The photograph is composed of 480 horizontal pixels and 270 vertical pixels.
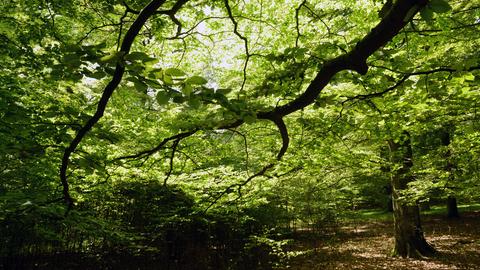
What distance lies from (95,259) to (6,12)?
7.08 m

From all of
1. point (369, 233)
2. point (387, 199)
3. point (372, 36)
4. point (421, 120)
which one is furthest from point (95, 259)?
point (387, 199)

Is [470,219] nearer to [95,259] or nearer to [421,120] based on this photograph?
[421,120]

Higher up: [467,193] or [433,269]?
[467,193]

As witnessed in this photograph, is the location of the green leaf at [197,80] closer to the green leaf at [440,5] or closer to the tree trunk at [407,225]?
the green leaf at [440,5]

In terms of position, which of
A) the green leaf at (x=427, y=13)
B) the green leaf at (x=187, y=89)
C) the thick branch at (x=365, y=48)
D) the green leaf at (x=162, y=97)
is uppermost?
the thick branch at (x=365, y=48)

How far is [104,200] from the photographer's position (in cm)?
1045

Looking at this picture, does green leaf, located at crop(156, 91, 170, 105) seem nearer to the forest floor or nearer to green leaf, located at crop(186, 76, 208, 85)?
green leaf, located at crop(186, 76, 208, 85)

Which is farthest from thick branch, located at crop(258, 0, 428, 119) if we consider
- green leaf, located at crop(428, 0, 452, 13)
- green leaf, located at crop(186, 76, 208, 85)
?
green leaf, located at crop(186, 76, 208, 85)

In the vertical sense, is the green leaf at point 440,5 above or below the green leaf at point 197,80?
above

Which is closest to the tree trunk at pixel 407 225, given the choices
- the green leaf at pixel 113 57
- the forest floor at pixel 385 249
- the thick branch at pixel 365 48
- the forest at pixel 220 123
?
the forest at pixel 220 123

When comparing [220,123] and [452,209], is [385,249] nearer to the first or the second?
[452,209]

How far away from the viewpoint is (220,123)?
2.91 m

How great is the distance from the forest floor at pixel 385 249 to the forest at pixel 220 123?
14 centimetres

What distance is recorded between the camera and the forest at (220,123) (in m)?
2.71
